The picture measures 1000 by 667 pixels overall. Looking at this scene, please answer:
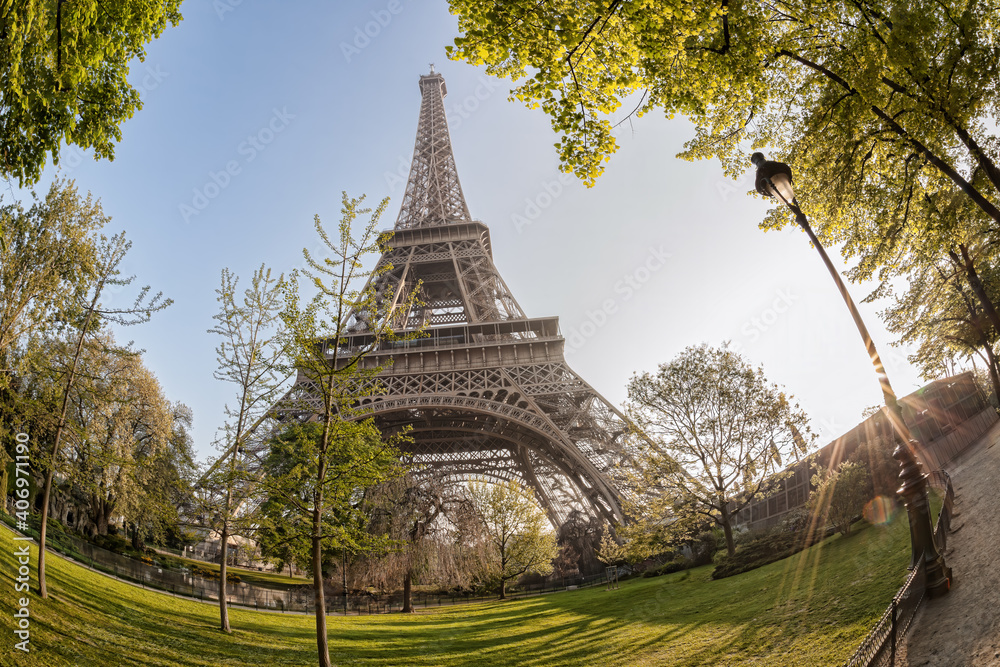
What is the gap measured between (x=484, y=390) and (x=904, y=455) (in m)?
25.9

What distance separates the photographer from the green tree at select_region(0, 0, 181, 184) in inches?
234

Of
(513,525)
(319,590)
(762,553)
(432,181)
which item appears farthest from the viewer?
(432,181)

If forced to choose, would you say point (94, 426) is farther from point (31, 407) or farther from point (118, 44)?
point (118, 44)

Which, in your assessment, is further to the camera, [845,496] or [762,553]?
[762,553]

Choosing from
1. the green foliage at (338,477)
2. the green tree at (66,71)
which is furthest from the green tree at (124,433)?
the green tree at (66,71)

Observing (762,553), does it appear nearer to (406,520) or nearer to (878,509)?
(878,509)

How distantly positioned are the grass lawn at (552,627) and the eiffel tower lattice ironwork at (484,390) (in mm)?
10897

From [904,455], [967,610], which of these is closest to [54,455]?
[904,455]

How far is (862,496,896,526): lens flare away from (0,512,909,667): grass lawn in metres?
0.98

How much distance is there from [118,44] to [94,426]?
13.4 metres

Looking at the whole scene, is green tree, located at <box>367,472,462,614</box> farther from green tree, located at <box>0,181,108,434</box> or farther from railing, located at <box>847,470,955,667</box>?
railing, located at <box>847,470,955,667</box>

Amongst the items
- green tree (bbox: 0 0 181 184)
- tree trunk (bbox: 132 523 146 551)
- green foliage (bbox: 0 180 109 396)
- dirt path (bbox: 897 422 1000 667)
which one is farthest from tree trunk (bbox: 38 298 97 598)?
tree trunk (bbox: 132 523 146 551)

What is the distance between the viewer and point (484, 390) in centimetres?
3234

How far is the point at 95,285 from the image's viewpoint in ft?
42.4
